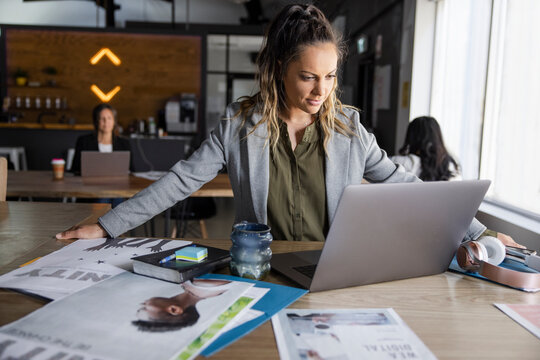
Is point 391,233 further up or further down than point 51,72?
further down

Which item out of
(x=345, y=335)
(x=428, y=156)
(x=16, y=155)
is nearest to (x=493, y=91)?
(x=428, y=156)

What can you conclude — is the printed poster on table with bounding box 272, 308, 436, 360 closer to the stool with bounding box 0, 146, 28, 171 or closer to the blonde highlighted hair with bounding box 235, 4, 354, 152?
the blonde highlighted hair with bounding box 235, 4, 354, 152

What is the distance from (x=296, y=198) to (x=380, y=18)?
15.1 ft

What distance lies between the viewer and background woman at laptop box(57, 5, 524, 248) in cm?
137

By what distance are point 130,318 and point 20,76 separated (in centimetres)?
757

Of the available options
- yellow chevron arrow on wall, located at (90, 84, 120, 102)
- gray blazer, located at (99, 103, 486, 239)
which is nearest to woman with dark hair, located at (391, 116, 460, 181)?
gray blazer, located at (99, 103, 486, 239)

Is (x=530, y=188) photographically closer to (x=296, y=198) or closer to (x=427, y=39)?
(x=296, y=198)

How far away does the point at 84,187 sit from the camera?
8.43ft

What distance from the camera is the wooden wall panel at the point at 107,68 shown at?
22.9ft

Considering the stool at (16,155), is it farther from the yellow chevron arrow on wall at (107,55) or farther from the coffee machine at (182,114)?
the coffee machine at (182,114)

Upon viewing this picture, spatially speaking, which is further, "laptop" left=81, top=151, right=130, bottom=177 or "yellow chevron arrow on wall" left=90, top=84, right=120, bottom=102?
"yellow chevron arrow on wall" left=90, top=84, right=120, bottom=102

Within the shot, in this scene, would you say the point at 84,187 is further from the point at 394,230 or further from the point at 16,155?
the point at 16,155

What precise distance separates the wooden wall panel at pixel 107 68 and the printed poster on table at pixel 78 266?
6286 mm

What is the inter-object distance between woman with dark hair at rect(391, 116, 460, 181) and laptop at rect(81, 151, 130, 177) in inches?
71.7
